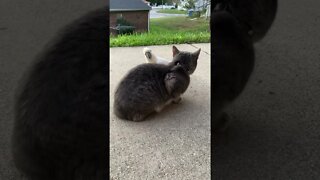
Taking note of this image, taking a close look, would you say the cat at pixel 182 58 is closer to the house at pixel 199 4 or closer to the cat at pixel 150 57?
the cat at pixel 150 57

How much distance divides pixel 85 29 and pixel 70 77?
0.26ft

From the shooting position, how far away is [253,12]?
0.57 m

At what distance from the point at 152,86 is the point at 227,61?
1.33 ft

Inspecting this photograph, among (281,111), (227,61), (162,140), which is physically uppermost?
(227,61)

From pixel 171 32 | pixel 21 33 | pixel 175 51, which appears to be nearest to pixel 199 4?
pixel 171 32

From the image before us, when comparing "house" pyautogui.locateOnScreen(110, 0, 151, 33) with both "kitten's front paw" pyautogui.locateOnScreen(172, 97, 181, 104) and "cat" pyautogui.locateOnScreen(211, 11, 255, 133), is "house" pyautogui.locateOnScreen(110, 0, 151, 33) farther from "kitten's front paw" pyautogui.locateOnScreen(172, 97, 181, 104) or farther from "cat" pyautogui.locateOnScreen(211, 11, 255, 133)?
"kitten's front paw" pyautogui.locateOnScreen(172, 97, 181, 104)

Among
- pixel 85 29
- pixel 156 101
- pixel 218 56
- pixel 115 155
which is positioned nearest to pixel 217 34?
pixel 218 56

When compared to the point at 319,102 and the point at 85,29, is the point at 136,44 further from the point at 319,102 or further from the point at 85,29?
the point at 319,102

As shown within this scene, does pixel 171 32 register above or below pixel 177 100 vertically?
above

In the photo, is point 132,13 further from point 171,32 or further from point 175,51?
point 175,51

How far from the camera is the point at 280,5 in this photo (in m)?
0.57

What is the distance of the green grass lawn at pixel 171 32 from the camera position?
65 centimetres

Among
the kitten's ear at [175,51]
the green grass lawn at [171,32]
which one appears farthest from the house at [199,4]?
the kitten's ear at [175,51]

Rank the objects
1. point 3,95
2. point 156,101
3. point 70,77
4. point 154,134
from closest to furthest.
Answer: point 70,77 < point 3,95 < point 154,134 < point 156,101
